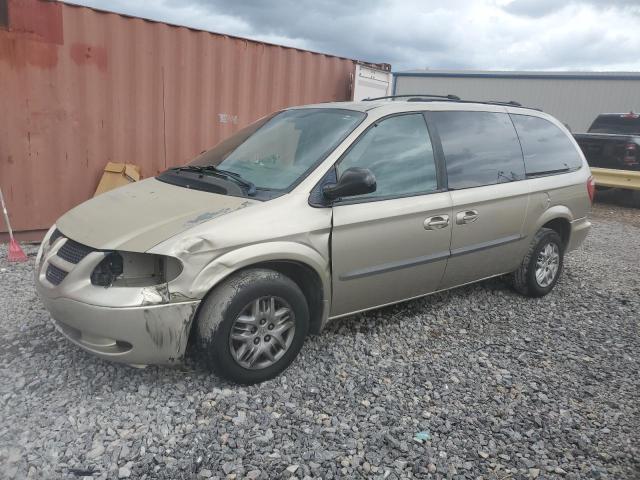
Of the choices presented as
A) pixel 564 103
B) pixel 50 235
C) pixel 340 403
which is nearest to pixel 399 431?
pixel 340 403

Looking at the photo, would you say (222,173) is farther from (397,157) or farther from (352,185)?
(397,157)

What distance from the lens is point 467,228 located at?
385cm

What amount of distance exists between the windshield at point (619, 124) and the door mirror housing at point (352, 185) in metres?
10.6

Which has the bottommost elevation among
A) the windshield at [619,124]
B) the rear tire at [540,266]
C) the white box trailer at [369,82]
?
the rear tire at [540,266]

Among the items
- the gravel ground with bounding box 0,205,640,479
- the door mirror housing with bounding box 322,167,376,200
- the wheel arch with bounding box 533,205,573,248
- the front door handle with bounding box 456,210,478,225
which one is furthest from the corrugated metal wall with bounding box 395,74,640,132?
the door mirror housing with bounding box 322,167,376,200

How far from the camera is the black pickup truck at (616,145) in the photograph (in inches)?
400

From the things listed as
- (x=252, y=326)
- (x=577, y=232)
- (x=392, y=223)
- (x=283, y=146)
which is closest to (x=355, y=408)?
(x=252, y=326)

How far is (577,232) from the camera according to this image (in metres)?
4.94

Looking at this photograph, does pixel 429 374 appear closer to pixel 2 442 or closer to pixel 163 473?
pixel 163 473

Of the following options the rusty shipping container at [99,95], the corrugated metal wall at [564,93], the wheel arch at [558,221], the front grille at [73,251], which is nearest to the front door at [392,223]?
the wheel arch at [558,221]

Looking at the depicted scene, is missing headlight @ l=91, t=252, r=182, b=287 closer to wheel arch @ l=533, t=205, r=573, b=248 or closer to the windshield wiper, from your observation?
the windshield wiper

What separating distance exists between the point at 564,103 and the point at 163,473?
71.0ft

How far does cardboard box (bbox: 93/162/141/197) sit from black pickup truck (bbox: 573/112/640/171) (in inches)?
361

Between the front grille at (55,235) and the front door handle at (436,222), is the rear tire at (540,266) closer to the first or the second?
the front door handle at (436,222)
